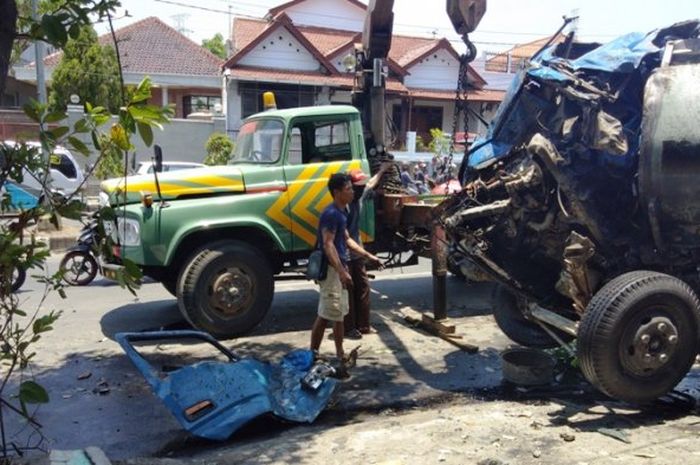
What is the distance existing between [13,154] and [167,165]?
1343 centimetres

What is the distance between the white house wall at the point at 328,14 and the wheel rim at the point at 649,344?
3198 cm

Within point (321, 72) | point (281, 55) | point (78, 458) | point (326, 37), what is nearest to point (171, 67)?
point (281, 55)

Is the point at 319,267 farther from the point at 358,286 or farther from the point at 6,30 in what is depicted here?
the point at 6,30

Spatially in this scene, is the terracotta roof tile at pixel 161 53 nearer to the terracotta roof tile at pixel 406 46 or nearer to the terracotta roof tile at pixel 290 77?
the terracotta roof tile at pixel 290 77

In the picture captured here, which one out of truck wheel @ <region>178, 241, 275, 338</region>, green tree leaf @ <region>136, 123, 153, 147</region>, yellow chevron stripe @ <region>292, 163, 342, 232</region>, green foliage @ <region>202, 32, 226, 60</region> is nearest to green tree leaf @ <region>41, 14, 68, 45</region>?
green tree leaf @ <region>136, 123, 153, 147</region>

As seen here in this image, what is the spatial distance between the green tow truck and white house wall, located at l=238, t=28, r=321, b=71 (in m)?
18.7

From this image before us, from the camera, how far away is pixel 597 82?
494cm

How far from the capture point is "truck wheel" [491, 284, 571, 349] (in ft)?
19.6

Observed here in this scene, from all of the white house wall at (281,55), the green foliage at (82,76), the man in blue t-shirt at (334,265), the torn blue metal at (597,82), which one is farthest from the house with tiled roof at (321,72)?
the man in blue t-shirt at (334,265)

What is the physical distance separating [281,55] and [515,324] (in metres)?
22.0

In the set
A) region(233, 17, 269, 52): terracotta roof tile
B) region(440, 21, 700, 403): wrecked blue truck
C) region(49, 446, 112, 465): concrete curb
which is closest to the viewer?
region(49, 446, 112, 465): concrete curb

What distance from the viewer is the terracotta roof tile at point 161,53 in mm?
28906

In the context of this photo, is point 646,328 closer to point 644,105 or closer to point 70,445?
point 644,105

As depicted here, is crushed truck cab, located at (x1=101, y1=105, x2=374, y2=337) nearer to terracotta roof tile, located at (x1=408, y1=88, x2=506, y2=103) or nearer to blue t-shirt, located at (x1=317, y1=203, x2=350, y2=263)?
blue t-shirt, located at (x1=317, y1=203, x2=350, y2=263)
